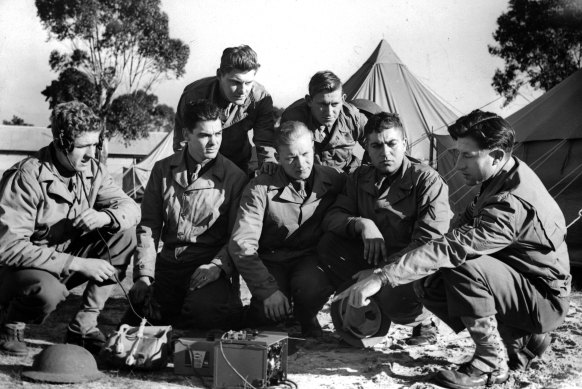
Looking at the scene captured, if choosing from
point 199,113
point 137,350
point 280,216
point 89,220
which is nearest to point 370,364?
point 280,216

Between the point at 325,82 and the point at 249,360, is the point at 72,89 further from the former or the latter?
the point at 249,360

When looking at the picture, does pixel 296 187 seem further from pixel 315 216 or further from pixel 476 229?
pixel 476 229

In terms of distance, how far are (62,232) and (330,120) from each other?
247 centimetres

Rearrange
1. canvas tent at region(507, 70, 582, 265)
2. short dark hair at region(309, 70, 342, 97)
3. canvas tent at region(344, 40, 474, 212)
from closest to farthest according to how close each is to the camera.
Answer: short dark hair at region(309, 70, 342, 97), canvas tent at region(507, 70, 582, 265), canvas tent at region(344, 40, 474, 212)

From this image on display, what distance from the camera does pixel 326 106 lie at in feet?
17.8

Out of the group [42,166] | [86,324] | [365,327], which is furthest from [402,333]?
[42,166]

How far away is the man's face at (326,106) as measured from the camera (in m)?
5.39

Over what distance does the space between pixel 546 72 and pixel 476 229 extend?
23.0 m

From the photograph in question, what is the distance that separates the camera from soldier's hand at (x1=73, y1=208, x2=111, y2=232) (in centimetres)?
394

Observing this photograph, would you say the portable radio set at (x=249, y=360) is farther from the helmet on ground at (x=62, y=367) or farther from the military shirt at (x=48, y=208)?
the military shirt at (x=48, y=208)

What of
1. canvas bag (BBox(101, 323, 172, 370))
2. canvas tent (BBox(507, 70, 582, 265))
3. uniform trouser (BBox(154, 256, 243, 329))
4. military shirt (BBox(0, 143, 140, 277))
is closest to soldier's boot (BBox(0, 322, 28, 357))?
military shirt (BBox(0, 143, 140, 277))

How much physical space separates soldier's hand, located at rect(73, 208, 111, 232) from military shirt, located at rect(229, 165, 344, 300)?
34.1 inches

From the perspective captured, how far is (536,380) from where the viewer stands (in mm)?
3447

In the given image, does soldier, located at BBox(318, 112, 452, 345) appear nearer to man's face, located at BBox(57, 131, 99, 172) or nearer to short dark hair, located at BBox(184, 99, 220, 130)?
short dark hair, located at BBox(184, 99, 220, 130)
